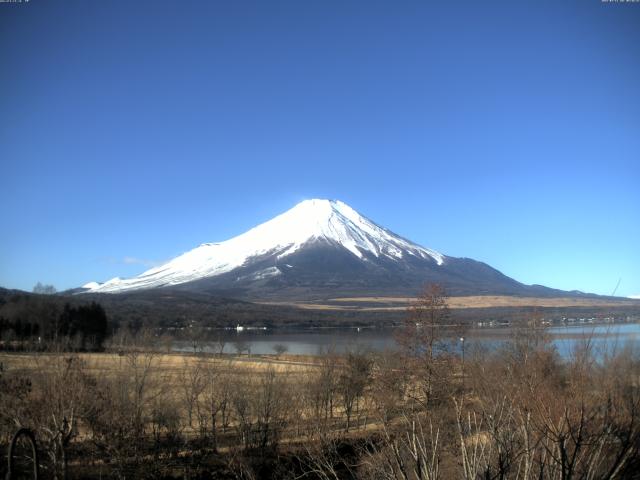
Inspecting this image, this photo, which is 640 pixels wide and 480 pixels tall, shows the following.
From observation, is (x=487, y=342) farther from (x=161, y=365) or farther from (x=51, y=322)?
(x=51, y=322)

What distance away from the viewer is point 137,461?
1836cm

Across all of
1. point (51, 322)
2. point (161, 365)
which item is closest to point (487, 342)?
point (161, 365)

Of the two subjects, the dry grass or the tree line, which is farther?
the tree line

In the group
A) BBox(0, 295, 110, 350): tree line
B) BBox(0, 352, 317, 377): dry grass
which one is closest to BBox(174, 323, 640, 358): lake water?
BBox(0, 352, 317, 377): dry grass

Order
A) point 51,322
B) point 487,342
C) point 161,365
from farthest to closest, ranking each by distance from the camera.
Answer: point 51,322, point 161,365, point 487,342

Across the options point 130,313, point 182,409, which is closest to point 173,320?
point 130,313

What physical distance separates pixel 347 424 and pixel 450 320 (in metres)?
7.15

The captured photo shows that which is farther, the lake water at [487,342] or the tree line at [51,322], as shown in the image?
the tree line at [51,322]

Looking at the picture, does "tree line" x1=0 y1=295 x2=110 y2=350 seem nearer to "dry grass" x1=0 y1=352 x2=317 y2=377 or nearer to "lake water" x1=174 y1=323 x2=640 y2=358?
"lake water" x1=174 y1=323 x2=640 y2=358

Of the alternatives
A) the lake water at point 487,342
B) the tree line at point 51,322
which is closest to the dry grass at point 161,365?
the lake water at point 487,342

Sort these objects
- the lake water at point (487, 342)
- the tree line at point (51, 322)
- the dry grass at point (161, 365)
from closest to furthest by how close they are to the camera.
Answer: the lake water at point (487, 342) < the dry grass at point (161, 365) < the tree line at point (51, 322)

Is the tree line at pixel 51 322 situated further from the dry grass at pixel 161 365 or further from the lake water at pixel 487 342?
the dry grass at pixel 161 365

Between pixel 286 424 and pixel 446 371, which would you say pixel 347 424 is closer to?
pixel 286 424

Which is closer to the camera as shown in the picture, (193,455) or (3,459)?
(3,459)
